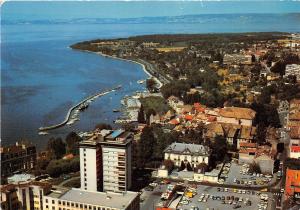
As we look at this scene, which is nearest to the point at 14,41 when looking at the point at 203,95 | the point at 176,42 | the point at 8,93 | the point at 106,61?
the point at 106,61

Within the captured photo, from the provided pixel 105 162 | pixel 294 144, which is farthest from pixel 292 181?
pixel 105 162

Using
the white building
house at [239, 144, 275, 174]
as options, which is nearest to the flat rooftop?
house at [239, 144, 275, 174]

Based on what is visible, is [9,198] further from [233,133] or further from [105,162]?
[233,133]

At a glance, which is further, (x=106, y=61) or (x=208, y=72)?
(x=106, y=61)

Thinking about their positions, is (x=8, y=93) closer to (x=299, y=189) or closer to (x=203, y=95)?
(x=203, y=95)

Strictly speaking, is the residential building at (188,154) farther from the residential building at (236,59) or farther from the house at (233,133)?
the residential building at (236,59)

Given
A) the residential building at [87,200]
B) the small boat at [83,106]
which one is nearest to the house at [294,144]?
the residential building at [87,200]
